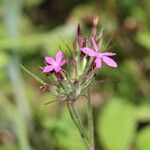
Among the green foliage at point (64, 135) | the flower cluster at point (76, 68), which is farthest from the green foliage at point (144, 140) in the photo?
the flower cluster at point (76, 68)

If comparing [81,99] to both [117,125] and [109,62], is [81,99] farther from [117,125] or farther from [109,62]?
[109,62]

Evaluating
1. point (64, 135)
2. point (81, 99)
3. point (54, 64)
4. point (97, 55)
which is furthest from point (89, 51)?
point (81, 99)

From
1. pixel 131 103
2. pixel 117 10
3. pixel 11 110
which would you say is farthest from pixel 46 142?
pixel 117 10

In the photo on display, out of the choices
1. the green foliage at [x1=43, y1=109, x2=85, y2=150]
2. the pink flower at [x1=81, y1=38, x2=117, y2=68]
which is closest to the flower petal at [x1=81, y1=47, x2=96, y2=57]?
the pink flower at [x1=81, y1=38, x2=117, y2=68]

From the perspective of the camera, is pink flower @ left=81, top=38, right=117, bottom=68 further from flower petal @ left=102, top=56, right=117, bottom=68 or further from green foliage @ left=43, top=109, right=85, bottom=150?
green foliage @ left=43, top=109, right=85, bottom=150

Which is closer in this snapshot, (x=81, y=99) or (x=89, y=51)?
(x=89, y=51)

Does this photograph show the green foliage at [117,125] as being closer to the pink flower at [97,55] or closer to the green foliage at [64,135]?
the green foliage at [64,135]

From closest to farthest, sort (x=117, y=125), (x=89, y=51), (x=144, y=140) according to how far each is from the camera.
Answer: (x=89, y=51) < (x=144, y=140) < (x=117, y=125)
